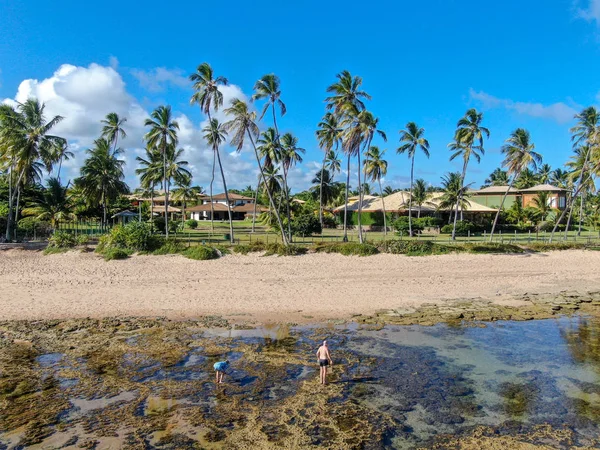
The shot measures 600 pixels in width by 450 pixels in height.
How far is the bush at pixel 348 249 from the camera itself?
105ft

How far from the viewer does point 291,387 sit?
12039 mm

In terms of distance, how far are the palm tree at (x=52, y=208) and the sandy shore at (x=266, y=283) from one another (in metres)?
9.73

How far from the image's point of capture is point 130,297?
72.3ft

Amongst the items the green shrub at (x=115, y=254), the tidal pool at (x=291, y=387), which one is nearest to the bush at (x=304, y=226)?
the green shrub at (x=115, y=254)

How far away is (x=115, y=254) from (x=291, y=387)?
21564 millimetres

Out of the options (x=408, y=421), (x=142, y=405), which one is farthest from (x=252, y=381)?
(x=408, y=421)

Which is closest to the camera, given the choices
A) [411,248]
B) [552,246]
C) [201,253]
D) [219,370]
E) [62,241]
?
[219,370]

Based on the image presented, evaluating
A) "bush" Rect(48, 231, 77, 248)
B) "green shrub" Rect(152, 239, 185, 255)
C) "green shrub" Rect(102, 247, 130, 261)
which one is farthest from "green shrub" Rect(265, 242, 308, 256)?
"bush" Rect(48, 231, 77, 248)

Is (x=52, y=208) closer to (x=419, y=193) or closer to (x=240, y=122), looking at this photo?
(x=240, y=122)

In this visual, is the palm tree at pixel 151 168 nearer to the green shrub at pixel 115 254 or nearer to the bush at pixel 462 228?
the green shrub at pixel 115 254

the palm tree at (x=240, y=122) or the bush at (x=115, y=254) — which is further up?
the palm tree at (x=240, y=122)

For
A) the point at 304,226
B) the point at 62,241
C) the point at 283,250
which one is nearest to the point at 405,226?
the point at 304,226

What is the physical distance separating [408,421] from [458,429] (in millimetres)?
1064

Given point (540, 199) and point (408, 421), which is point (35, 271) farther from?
point (540, 199)
